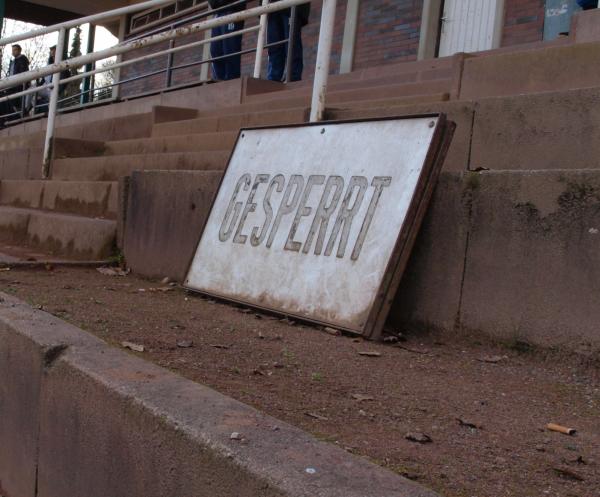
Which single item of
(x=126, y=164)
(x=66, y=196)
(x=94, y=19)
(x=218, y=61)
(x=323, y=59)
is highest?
(x=218, y=61)

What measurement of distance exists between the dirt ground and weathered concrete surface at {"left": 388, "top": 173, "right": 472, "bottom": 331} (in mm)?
82

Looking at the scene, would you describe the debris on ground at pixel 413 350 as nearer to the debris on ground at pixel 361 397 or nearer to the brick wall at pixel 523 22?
the debris on ground at pixel 361 397

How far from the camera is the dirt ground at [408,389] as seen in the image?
67.4 inches

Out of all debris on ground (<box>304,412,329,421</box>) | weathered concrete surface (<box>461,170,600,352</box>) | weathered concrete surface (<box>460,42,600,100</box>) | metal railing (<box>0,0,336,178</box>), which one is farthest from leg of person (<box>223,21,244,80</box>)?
debris on ground (<box>304,412,329,421</box>)

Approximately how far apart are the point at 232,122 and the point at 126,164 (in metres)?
1.26

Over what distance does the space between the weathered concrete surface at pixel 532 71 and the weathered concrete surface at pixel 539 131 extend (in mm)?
108

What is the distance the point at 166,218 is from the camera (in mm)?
4570

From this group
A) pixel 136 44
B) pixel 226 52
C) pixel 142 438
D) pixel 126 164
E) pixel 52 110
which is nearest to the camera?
pixel 142 438

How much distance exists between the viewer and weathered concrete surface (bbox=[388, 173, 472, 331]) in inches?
114

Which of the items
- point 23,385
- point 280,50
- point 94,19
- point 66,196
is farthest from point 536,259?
point 280,50

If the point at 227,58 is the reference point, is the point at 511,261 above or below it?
below

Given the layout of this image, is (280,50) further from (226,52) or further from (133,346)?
(133,346)

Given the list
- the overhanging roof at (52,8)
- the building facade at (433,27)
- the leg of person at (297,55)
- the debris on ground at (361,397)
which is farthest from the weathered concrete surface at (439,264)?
the overhanging roof at (52,8)

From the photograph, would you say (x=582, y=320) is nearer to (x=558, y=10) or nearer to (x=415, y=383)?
(x=415, y=383)
